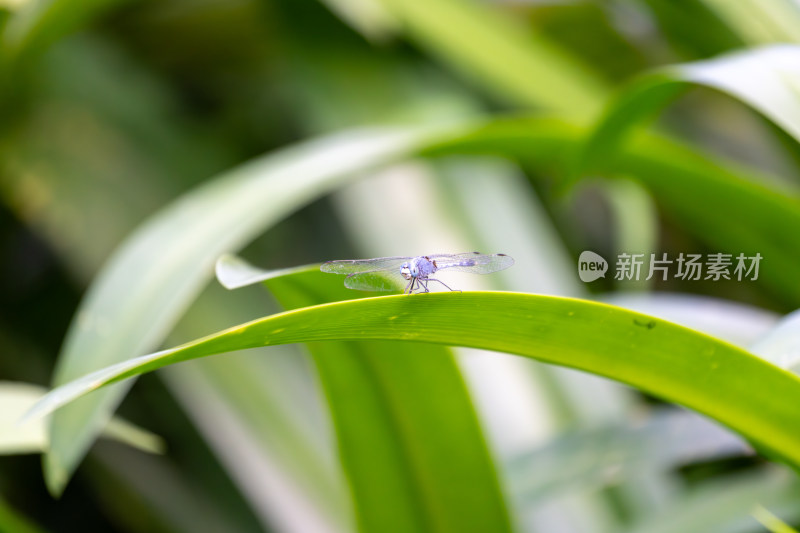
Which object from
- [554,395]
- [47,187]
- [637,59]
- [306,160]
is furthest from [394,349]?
[637,59]

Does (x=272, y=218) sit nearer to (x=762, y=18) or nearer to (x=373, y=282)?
(x=373, y=282)

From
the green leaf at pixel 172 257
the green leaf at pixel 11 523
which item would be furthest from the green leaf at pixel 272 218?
the green leaf at pixel 11 523

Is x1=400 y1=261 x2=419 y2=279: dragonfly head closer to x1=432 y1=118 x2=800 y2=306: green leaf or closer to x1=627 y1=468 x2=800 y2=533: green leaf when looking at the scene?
x1=432 y1=118 x2=800 y2=306: green leaf

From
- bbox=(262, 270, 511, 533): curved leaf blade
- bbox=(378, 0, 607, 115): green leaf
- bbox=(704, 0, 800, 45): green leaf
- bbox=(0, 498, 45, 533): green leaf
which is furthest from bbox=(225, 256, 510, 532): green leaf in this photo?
bbox=(378, 0, 607, 115): green leaf

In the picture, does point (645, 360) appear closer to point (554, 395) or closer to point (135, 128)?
point (554, 395)

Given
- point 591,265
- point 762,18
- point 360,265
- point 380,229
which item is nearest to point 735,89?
point 591,265

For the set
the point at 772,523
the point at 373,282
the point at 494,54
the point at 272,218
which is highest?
the point at 494,54
